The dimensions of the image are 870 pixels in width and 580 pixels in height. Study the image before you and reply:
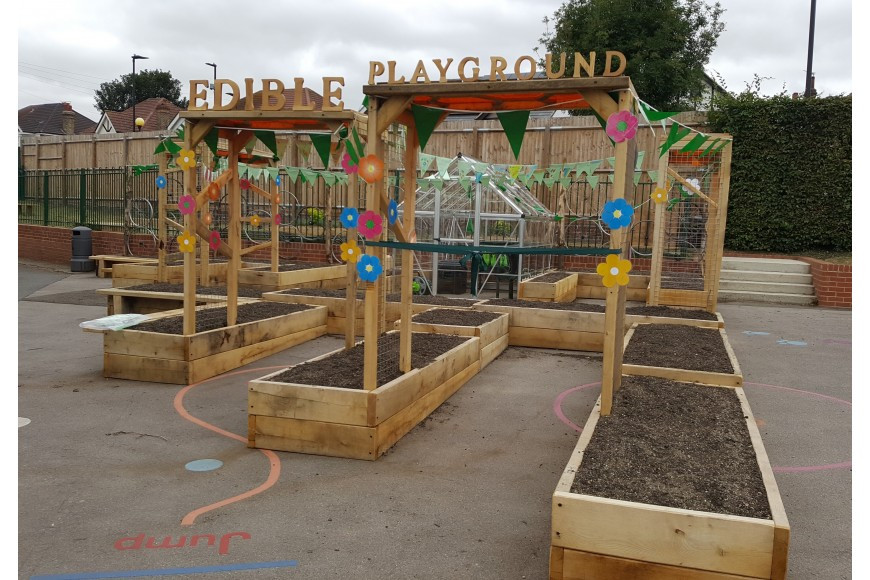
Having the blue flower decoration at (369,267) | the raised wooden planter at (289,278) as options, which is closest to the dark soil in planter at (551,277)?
the raised wooden planter at (289,278)

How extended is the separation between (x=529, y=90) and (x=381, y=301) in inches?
103

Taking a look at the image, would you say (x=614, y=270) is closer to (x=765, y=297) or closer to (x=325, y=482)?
(x=325, y=482)

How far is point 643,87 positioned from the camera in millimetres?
25859

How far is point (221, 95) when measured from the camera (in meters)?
6.57

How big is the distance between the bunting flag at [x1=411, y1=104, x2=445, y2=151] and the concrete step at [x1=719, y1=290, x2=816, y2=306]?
1028cm

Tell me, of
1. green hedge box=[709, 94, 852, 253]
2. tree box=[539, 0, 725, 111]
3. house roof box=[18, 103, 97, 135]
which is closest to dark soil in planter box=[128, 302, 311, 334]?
green hedge box=[709, 94, 852, 253]

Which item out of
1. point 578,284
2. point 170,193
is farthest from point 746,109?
point 170,193

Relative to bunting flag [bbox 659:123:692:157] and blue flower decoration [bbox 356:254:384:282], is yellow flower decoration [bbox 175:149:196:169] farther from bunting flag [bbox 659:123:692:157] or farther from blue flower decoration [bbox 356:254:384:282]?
bunting flag [bbox 659:123:692:157]

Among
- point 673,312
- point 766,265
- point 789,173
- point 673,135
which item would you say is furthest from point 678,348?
point 789,173

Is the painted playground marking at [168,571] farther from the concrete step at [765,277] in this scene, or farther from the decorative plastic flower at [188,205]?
the concrete step at [765,277]

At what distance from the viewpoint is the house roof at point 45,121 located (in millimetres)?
67500

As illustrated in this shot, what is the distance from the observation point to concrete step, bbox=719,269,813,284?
1438 cm

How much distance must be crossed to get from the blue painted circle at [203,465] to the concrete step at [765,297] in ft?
39.3

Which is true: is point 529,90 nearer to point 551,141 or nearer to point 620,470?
point 620,470
